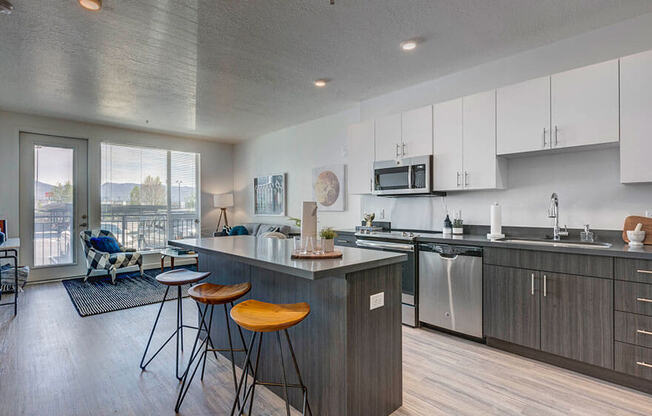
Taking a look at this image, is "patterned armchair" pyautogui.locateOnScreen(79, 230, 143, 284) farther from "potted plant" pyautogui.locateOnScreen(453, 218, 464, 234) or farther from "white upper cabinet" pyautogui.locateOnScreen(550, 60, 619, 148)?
"white upper cabinet" pyautogui.locateOnScreen(550, 60, 619, 148)

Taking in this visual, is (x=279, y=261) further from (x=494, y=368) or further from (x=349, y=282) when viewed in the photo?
(x=494, y=368)

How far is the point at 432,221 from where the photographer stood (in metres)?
3.77

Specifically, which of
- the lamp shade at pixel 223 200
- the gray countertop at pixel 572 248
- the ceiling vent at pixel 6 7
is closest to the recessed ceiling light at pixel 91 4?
the ceiling vent at pixel 6 7

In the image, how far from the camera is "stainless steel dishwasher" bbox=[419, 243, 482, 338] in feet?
9.29

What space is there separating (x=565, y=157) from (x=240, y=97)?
3.63 metres

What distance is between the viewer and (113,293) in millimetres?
4520

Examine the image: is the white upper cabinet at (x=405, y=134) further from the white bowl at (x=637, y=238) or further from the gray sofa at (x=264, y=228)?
the gray sofa at (x=264, y=228)

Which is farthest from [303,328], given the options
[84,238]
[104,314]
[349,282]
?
[84,238]

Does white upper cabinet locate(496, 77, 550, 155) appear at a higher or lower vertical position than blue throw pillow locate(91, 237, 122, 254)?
higher

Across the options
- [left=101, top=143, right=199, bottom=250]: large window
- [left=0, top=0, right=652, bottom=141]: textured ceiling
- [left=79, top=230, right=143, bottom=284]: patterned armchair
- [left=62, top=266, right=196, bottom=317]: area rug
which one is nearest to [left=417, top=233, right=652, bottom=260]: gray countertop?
[left=0, top=0, right=652, bottom=141]: textured ceiling

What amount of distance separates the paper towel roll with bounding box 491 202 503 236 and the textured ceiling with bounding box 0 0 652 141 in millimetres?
1452

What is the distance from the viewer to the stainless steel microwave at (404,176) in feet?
11.3

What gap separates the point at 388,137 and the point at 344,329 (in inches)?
104

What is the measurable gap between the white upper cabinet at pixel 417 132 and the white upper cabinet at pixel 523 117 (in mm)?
684
